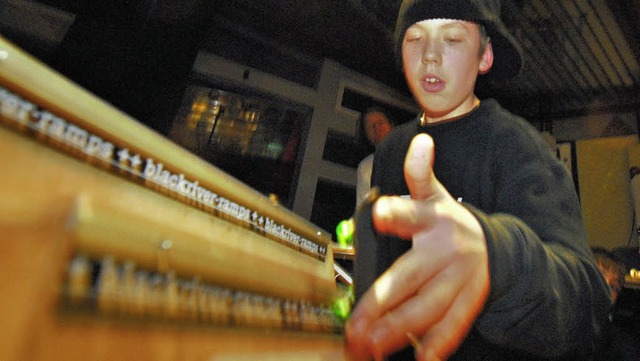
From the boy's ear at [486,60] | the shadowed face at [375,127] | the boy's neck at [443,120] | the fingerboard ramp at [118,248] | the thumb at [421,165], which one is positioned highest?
the shadowed face at [375,127]

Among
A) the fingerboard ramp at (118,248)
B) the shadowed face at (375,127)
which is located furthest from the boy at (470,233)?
the shadowed face at (375,127)

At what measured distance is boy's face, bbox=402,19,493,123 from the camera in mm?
917

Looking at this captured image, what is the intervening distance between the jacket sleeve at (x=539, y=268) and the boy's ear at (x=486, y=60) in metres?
0.34

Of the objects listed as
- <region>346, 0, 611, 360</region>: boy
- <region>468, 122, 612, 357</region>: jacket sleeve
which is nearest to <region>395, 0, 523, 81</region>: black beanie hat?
<region>346, 0, 611, 360</region>: boy

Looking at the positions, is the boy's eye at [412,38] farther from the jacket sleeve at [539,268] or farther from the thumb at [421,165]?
the thumb at [421,165]

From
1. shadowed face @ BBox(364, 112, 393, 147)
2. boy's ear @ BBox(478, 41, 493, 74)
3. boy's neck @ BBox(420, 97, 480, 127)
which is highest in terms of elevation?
shadowed face @ BBox(364, 112, 393, 147)

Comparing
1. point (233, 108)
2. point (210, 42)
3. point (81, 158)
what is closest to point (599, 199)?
point (233, 108)

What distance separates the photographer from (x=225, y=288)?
55 cm

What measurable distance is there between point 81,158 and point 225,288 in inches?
10.2

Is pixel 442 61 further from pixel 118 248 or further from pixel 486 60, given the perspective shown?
pixel 118 248

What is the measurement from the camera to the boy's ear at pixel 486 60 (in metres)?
1.04

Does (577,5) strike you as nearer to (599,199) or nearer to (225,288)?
(599,199)

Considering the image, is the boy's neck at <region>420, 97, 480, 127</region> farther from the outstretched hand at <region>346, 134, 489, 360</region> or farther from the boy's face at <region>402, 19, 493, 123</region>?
the outstretched hand at <region>346, 134, 489, 360</region>

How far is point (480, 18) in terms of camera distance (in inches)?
36.3
